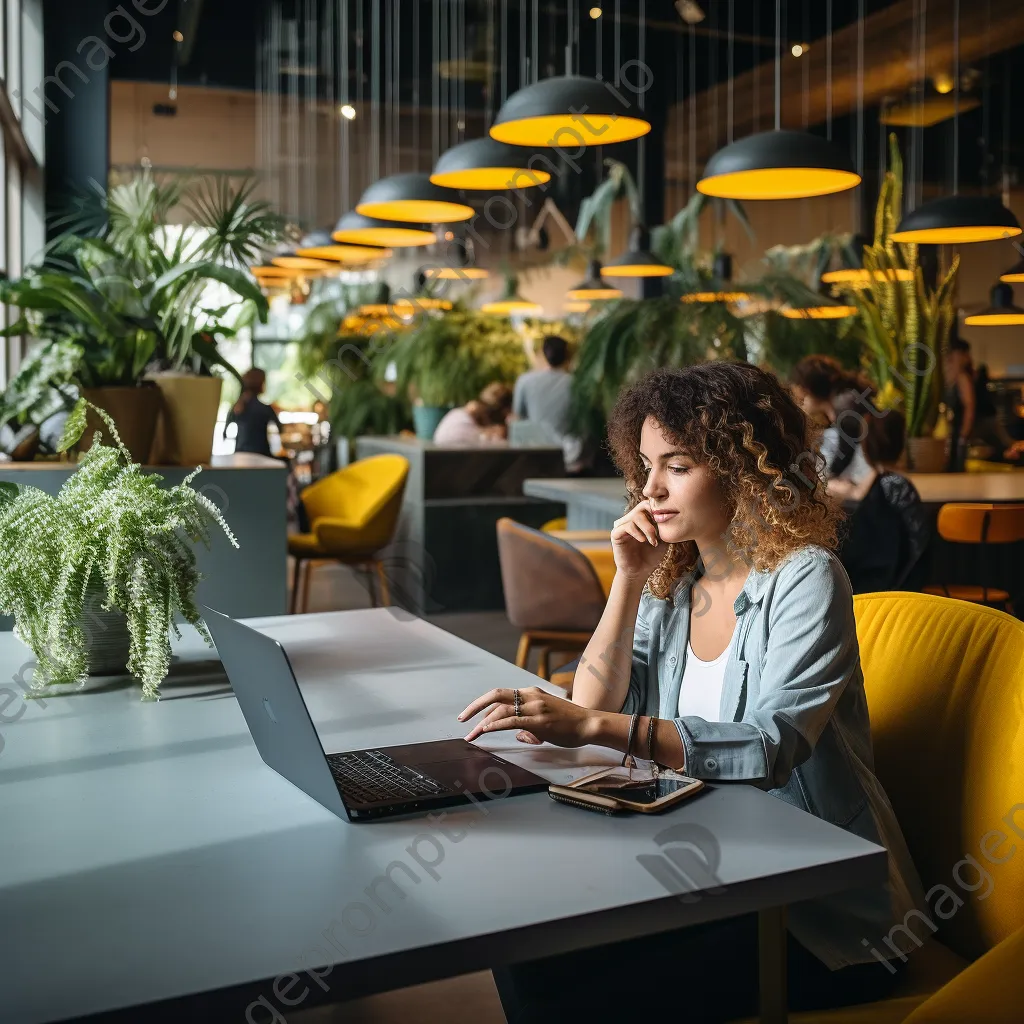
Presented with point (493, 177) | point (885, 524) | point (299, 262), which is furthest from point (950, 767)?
point (299, 262)

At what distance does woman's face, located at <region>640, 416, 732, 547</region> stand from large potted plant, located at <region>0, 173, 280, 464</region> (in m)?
1.74

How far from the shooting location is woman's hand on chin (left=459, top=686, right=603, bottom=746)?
1490 millimetres

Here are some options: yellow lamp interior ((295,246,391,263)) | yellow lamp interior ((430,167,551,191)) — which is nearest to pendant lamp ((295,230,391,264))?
yellow lamp interior ((295,246,391,263))

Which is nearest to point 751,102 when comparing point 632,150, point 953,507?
point 632,150

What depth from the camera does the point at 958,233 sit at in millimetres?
5316

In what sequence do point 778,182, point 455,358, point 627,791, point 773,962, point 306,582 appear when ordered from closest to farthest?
1. point 773,962
2. point 627,791
3. point 778,182
4. point 306,582
5. point 455,358

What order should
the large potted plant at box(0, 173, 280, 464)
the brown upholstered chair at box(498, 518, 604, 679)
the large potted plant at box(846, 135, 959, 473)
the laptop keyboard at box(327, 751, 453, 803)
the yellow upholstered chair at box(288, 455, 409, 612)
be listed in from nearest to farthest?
the laptop keyboard at box(327, 751, 453, 803) < the large potted plant at box(0, 173, 280, 464) < the brown upholstered chair at box(498, 518, 604, 679) < the yellow upholstered chair at box(288, 455, 409, 612) < the large potted plant at box(846, 135, 959, 473)

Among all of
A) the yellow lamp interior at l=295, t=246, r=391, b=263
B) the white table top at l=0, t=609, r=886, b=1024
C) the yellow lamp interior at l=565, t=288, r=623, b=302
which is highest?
the yellow lamp interior at l=565, t=288, r=623, b=302

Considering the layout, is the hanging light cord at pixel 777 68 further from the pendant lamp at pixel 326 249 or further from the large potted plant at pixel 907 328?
the pendant lamp at pixel 326 249

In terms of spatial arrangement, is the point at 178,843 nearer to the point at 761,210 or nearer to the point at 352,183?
the point at 352,183

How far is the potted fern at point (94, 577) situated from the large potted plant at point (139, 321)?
1.22 m

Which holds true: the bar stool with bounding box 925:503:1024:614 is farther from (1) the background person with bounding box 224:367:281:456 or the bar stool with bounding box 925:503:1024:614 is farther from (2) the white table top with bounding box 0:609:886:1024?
(1) the background person with bounding box 224:367:281:456

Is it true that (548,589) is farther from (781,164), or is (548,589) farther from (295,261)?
(295,261)

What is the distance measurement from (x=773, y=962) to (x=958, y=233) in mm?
4761
